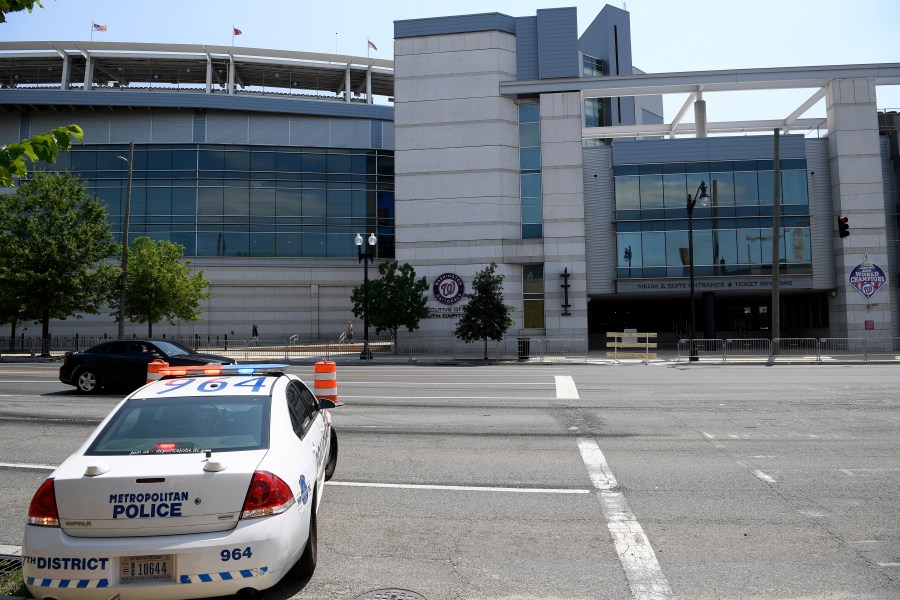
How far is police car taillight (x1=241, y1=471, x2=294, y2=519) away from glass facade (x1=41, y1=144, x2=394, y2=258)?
1654 inches

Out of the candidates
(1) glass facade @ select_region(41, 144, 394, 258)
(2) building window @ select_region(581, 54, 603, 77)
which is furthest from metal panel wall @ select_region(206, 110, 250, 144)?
(2) building window @ select_region(581, 54, 603, 77)

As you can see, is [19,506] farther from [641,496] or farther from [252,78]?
[252,78]

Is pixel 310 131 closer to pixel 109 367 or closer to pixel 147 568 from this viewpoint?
pixel 109 367

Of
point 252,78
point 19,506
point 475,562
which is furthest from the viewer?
point 252,78

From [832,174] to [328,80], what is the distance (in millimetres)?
36832

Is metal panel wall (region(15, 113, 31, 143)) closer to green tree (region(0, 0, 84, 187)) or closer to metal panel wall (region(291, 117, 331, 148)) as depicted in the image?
metal panel wall (region(291, 117, 331, 148))

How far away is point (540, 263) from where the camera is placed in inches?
1393

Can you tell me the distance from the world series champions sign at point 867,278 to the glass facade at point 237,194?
30.5 meters

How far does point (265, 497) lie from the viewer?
13.6 ft

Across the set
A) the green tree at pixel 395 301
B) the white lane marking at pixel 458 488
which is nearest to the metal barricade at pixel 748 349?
the green tree at pixel 395 301

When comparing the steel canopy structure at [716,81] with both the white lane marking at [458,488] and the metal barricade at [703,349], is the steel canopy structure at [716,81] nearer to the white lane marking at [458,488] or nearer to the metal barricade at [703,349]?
the metal barricade at [703,349]

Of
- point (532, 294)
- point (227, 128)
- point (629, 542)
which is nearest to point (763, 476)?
point (629, 542)

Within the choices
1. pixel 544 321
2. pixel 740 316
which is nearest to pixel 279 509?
pixel 544 321

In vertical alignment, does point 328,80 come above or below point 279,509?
above
